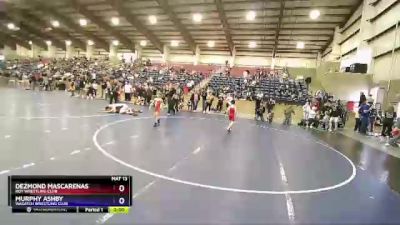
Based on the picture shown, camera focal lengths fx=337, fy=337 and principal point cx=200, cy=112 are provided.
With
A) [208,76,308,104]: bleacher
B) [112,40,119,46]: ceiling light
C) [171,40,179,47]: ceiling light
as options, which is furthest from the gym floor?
[112,40,119,46]: ceiling light

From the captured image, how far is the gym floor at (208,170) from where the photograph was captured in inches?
212

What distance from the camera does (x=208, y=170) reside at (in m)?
7.98

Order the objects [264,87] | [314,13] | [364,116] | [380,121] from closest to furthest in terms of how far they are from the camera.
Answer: [364,116] → [380,121] → [314,13] → [264,87]

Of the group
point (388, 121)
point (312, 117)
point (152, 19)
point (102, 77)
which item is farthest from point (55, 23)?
point (388, 121)

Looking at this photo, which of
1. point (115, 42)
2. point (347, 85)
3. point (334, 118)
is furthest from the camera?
point (115, 42)

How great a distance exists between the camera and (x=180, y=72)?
33406 millimetres

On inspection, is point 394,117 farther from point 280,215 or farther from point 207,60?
point 207,60

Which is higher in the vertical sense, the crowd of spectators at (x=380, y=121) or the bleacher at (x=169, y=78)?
the bleacher at (x=169, y=78)

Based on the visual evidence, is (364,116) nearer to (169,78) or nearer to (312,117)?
(312,117)

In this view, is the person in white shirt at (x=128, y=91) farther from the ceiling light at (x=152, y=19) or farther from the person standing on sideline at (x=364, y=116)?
the person standing on sideline at (x=364, y=116)
